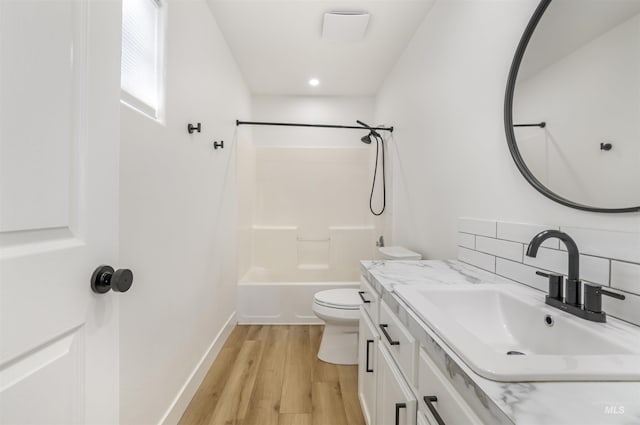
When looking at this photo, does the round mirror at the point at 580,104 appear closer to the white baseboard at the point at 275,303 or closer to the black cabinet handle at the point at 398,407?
the black cabinet handle at the point at 398,407

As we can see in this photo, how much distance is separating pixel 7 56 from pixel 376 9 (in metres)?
2.05

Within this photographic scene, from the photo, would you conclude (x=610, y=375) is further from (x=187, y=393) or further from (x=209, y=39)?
(x=209, y=39)

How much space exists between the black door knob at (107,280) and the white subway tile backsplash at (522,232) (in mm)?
1230

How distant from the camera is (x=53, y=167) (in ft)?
1.63

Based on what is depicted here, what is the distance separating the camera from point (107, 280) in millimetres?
601

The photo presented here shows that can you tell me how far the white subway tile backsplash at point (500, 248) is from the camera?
110 cm

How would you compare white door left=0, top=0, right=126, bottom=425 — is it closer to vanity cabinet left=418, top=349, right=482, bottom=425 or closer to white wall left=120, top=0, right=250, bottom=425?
white wall left=120, top=0, right=250, bottom=425

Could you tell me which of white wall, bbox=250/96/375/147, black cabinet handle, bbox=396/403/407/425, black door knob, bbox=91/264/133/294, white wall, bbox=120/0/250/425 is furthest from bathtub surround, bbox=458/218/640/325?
white wall, bbox=250/96/375/147

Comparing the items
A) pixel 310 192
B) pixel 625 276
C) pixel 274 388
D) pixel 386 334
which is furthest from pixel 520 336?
pixel 310 192

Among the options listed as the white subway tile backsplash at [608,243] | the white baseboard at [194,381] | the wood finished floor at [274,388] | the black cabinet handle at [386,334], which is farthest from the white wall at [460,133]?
the white baseboard at [194,381]

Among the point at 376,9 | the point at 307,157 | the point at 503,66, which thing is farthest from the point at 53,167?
the point at 307,157

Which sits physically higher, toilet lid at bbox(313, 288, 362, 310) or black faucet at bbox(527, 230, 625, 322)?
black faucet at bbox(527, 230, 625, 322)

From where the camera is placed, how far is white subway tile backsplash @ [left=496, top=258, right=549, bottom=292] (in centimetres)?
99

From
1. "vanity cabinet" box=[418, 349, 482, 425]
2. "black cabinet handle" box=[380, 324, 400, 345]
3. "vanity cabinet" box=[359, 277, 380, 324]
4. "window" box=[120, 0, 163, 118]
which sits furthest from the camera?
"vanity cabinet" box=[359, 277, 380, 324]
